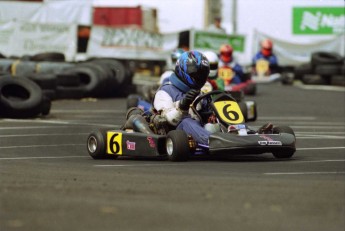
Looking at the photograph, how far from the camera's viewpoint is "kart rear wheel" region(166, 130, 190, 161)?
8703 millimetres

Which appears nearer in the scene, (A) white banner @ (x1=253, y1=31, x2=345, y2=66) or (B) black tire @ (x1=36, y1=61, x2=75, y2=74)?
(B) black tire @ (x1=36, y1=61, x2=75, y2=74)

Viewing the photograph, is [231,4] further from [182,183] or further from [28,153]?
[182,183]

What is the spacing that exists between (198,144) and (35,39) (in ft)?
59.1

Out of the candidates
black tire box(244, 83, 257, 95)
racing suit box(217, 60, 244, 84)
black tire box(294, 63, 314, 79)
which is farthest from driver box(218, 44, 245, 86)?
black tire box(294, 63, 314, 79)

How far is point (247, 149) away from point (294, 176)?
51.1 inches

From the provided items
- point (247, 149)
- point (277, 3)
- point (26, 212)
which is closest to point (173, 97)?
point (247, 149)

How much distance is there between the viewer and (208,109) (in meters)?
9.42

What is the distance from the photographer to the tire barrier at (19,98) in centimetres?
1400

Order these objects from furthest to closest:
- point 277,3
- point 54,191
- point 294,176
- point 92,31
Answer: point 277,3 < point 92,31 < point 294,176 < point 54,191

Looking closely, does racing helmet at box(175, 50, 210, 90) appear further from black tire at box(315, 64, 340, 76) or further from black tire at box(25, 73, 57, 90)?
black tire at box(315, 64, 340, 76)

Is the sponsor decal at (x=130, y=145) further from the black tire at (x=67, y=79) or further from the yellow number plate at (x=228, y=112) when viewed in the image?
the black tire at (x=67, y=79)

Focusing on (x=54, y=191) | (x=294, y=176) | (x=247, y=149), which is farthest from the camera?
(x=247, y=149)

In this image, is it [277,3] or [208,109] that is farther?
[277,3]

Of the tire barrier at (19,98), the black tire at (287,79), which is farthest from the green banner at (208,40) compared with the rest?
the tire barrier at (19,98)
